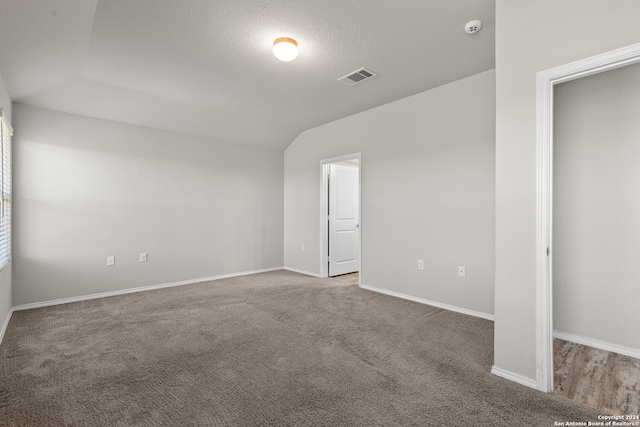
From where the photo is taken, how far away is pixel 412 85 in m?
3.58

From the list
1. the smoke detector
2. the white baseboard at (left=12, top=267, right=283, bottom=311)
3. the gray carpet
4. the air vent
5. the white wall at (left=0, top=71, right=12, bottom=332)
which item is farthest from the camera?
the white baseboard at (left=12, top=267, right=283, bottom=311)

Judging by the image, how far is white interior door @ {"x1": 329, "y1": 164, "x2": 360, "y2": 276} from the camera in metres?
5.29

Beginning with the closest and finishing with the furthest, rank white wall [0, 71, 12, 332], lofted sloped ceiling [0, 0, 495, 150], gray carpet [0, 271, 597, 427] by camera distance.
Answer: gray carpet [0, 271, 597, 427]
lofted sloped ceiling [0, 0, 495, 150]
white wall [0, 71, 12, 332]

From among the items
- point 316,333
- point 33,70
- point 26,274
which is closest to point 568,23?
point 316,333

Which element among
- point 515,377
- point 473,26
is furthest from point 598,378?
point 473,26

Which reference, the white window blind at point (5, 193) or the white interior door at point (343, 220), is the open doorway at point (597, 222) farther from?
the white window blind at point (5, 193)

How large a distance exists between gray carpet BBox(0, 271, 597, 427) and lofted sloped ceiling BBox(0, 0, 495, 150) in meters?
2.41

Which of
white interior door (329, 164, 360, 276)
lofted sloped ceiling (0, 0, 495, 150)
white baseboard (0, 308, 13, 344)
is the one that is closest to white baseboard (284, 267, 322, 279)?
white interior door (329, 164, 360, 276)

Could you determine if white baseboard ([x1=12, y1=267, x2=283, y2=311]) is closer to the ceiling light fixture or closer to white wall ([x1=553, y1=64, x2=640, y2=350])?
the ceiling light fixture

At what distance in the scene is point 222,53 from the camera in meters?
2.81

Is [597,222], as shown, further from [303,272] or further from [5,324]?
[5,324]

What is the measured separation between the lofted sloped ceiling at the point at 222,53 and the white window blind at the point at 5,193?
455mm

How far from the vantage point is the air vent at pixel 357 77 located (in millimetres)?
3234

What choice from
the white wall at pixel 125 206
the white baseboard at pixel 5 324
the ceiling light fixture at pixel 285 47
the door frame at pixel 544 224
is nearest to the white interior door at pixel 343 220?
the white wall at pixel 125 206
